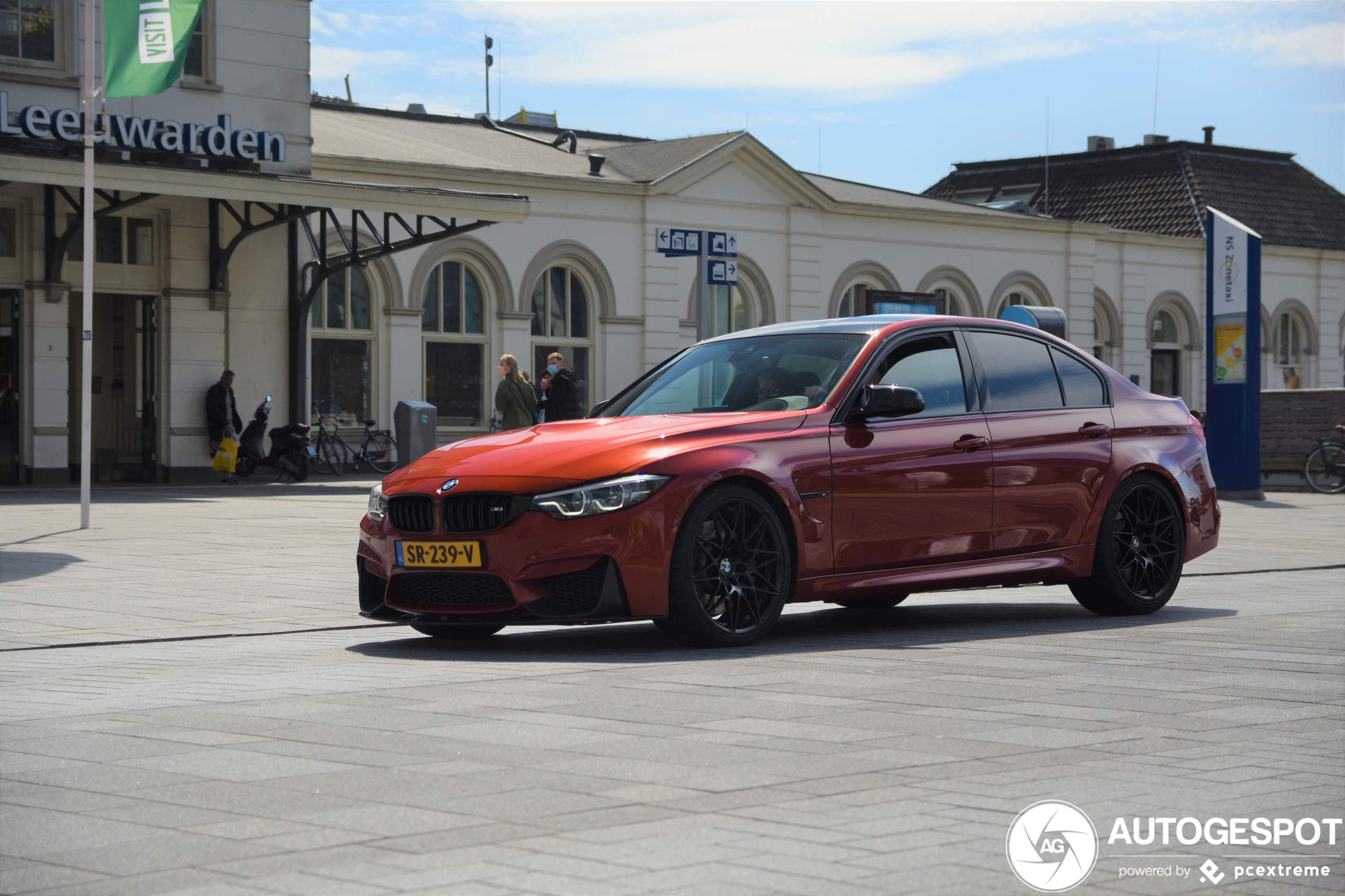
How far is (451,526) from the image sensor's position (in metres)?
7.99

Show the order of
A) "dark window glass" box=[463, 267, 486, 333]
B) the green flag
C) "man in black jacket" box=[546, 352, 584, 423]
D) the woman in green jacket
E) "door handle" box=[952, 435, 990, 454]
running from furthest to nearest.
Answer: "dark window glass" box=[463, 267, 486, 333], the woman in green jacket, "man in black jacket" box=[546, 352, 584, 423], the green flag, "door handle" box=[952, 435, 990, 454]

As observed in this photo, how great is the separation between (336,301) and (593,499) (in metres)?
23.2

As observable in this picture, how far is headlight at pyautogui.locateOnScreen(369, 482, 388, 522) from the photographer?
27.4ft

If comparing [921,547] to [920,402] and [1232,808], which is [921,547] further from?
[1232,808]

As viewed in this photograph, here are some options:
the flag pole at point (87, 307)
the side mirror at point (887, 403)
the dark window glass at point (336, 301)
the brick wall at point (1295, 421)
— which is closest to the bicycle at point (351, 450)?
the dark window glass at point (336, 301)

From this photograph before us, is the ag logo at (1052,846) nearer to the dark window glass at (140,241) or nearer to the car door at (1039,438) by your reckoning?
the car door at (1039,438)

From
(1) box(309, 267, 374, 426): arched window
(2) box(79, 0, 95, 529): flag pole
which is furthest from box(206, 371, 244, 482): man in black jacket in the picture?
→ (2) box(79, 0, 95, 529): flag pole

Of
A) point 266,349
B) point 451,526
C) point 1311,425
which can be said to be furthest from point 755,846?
point 1311,425

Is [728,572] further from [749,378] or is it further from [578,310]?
[578,310]

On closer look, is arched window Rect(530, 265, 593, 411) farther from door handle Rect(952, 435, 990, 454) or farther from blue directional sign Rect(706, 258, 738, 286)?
door handle Rect(952, 435, 990, 454)

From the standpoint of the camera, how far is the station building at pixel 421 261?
24453mm

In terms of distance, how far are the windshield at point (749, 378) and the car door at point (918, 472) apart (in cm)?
21

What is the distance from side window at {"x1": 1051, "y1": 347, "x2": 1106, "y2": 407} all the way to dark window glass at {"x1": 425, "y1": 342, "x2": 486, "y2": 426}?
22.7 m

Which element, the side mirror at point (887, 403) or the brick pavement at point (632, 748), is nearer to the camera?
the brick pavement at point (632, 748)
